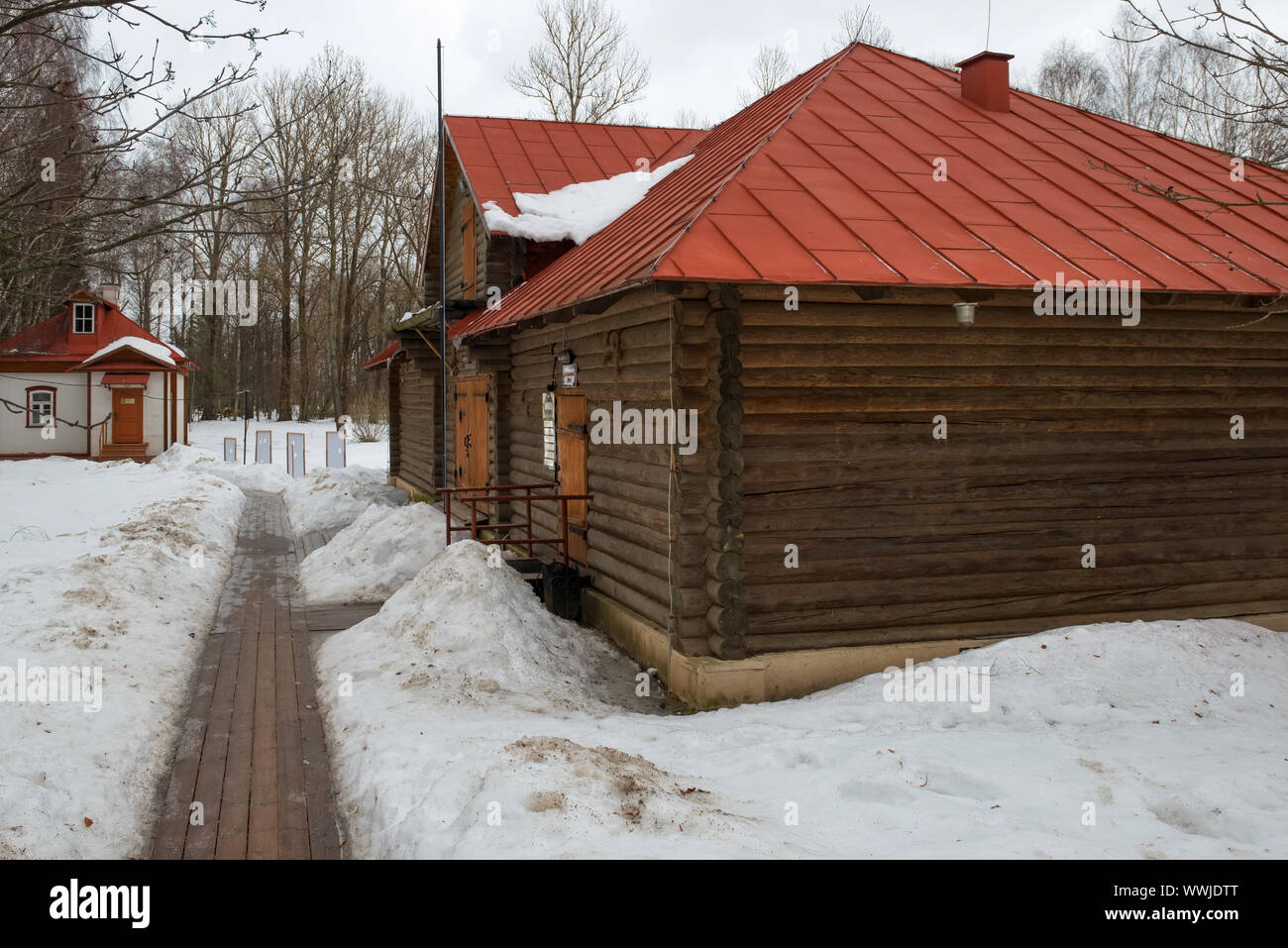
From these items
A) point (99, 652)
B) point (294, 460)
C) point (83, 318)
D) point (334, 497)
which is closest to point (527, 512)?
point (99, 652)

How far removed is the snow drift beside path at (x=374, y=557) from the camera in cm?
1162

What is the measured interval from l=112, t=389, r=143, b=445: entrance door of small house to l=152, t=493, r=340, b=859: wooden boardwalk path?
21.5 metres

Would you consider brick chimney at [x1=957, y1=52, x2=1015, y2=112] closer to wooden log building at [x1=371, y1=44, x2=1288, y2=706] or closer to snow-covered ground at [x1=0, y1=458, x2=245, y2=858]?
wooden log building at [x1=371, y1=44, x2=1288, y2=706]

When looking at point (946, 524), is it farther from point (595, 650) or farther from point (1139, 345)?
point (595, 650)

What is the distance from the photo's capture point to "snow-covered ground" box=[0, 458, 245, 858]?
5.25 m

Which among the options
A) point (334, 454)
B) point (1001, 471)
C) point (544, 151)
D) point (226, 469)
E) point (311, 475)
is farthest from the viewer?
point (334, 454)

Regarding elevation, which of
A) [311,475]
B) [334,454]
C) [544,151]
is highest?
[544,151]

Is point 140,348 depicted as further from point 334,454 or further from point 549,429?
point 549,429

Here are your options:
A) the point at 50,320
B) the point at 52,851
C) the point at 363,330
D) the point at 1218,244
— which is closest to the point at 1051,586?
the point at 1218,244

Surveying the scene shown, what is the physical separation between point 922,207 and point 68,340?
96.9ft

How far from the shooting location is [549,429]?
11250 mm

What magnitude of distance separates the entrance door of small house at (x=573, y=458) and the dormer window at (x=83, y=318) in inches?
1006

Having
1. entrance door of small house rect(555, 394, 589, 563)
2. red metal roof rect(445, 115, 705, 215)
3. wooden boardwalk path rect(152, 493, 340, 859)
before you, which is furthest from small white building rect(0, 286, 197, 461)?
entrance door of small house rect(555, 394, 589, 563)
